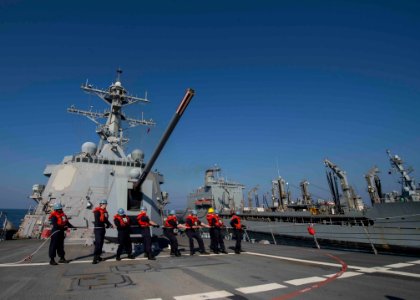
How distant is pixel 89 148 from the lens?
1503cm

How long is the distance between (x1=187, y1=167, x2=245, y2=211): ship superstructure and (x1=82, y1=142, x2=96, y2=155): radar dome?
30.1m

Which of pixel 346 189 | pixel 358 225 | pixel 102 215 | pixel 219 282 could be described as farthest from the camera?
pixel 346 189

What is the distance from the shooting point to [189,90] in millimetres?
5922

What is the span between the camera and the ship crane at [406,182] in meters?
20.3

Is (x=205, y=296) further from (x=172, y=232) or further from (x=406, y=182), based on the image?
(x=406, y=182)

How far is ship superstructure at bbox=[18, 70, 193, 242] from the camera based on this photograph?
8.47 meters

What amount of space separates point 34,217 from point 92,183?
452 centimetres

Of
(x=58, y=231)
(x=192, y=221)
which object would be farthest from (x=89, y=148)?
(x=192, y=221)

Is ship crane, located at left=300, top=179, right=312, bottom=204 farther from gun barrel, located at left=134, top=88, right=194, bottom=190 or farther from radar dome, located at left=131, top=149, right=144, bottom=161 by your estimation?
gun barrel, located at left=134, top=88, right=194, bottom=190

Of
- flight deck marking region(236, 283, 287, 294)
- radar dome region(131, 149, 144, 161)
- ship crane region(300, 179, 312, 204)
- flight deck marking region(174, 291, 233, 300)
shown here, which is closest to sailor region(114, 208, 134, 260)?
flight deck marking region(174, 291, 233, 300)

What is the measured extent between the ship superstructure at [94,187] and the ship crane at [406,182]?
814 inches

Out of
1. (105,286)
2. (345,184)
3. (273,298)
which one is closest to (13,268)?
(105,286)

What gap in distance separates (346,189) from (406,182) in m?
6.45

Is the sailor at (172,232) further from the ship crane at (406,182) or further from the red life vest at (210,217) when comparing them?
the ship crane at (406,182)
